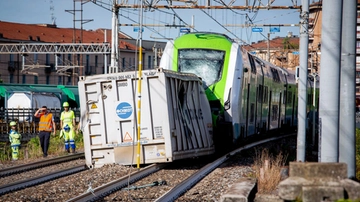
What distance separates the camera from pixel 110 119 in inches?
646

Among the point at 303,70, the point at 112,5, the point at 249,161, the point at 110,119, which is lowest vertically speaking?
the point at 249,161

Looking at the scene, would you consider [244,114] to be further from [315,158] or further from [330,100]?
[330,100]

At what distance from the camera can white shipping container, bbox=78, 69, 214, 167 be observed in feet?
52.5

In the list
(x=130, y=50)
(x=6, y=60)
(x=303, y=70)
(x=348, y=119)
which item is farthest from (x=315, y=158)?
(x=130, y=50)

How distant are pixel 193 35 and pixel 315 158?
16.7 ft

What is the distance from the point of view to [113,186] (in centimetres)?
1306

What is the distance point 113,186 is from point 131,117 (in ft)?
10.9

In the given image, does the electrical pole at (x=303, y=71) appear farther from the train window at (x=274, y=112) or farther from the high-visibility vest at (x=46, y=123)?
the train window at (x=274, y=112)

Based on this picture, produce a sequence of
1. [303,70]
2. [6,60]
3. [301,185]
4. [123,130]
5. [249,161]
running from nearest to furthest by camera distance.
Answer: [301,185] < [123,130] < [303,70] < [249,161] < [6,60]

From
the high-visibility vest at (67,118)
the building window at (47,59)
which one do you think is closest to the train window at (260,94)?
the high-visibility vest at (67,118)

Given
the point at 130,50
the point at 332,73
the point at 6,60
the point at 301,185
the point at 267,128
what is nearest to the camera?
the point at 301,185

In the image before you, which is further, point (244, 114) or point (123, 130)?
point (244, 114)

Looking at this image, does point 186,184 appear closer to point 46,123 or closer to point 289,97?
point 46,123

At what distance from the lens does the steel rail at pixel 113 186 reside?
1155cm
